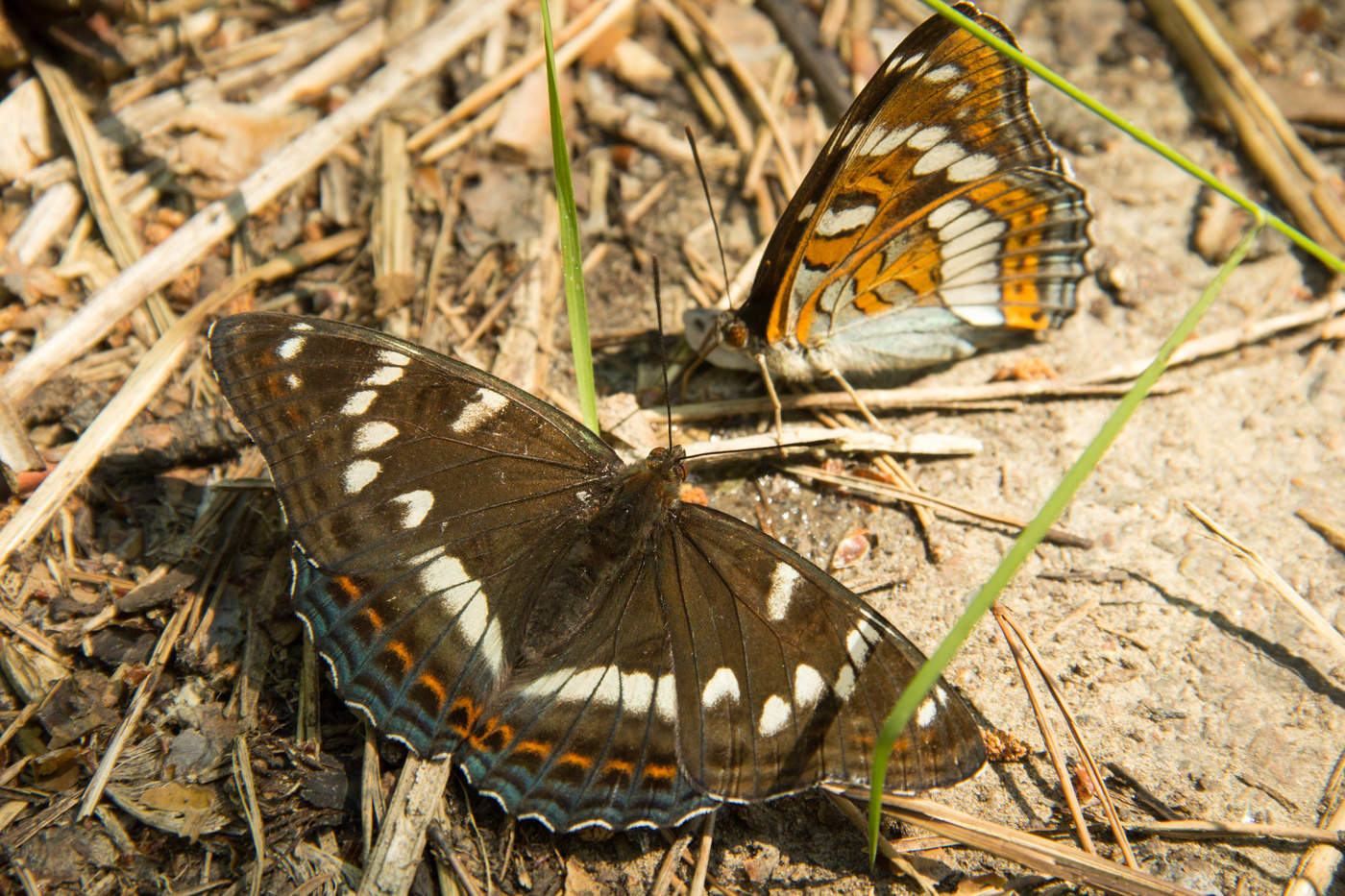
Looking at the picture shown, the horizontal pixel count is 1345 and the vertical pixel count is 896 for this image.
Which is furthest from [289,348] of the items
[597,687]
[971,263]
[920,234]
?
[971,263]

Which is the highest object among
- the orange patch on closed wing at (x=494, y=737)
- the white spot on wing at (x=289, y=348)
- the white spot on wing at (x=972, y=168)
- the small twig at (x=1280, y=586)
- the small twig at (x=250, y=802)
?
the white spot on wing at (x=972, y=168)

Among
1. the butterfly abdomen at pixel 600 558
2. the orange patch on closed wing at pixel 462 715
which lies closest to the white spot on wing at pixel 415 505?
the butterfly abdomen at pixel 600 558

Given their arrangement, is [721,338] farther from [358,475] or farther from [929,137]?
[358,475]

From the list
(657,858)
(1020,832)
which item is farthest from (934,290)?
(657,858)

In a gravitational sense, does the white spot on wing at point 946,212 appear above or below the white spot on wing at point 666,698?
above

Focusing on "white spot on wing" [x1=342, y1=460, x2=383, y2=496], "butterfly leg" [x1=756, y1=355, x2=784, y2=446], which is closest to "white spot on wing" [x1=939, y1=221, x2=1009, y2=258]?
"butterfly leg" [x1=756, y1=355, x2=784, y2=446]

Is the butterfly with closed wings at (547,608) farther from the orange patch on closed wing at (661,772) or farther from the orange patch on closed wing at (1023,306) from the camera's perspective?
the orange patch on closed wing at (1023,306)

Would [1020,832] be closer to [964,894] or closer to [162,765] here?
[964,894]
